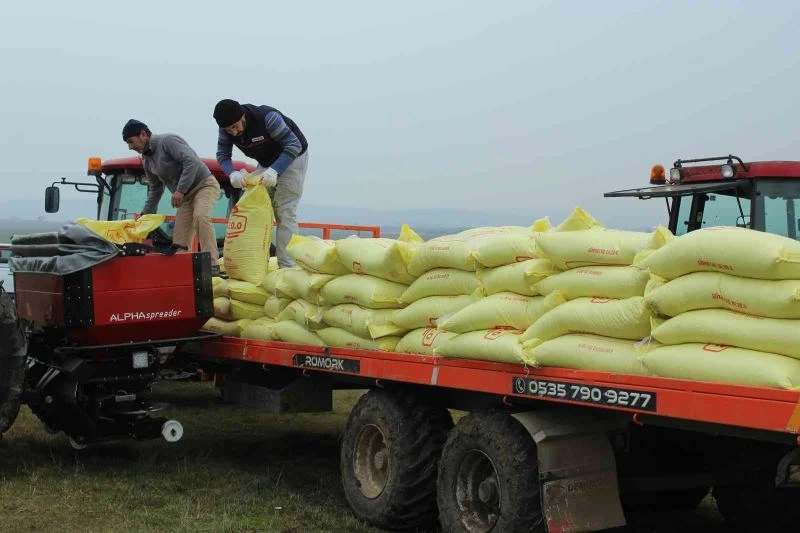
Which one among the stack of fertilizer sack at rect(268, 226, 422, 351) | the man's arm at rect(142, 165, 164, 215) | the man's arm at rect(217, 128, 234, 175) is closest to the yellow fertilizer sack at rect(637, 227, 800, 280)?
the stack of fertilizer sack at rect(268, 226, 422, 351)

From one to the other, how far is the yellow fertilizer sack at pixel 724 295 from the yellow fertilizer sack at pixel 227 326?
12.2 feet

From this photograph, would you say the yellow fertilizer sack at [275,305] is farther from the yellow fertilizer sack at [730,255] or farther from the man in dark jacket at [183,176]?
the yellow fertilizer sack at [730,255]

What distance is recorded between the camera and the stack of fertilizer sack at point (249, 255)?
7414 mm

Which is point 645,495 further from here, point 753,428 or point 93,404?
point 93,404

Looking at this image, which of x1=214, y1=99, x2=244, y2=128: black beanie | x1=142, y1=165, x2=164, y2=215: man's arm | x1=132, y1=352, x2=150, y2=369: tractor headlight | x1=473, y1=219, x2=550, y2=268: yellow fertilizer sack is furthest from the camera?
x1=142, y1=165, x2=164, y2=215: man's arm

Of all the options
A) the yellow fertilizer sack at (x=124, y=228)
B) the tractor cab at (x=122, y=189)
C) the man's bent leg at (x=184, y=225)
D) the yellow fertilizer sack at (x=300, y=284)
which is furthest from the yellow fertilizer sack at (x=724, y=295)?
the tractor cab at (x=122, y=189)

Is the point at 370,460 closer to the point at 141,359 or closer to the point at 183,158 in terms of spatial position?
the point at 141,359

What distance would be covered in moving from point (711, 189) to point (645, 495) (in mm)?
3299

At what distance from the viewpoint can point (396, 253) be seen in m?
6.02

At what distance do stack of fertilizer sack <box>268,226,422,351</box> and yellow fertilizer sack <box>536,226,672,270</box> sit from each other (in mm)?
1226

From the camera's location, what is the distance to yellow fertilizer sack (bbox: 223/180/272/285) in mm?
7418

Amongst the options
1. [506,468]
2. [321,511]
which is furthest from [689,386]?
[321,511]

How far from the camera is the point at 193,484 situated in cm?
676

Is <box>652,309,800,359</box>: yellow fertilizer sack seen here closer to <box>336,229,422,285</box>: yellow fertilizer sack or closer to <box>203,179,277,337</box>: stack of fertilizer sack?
<box>336,229,422,285</box>: yellow fertilizer sack
